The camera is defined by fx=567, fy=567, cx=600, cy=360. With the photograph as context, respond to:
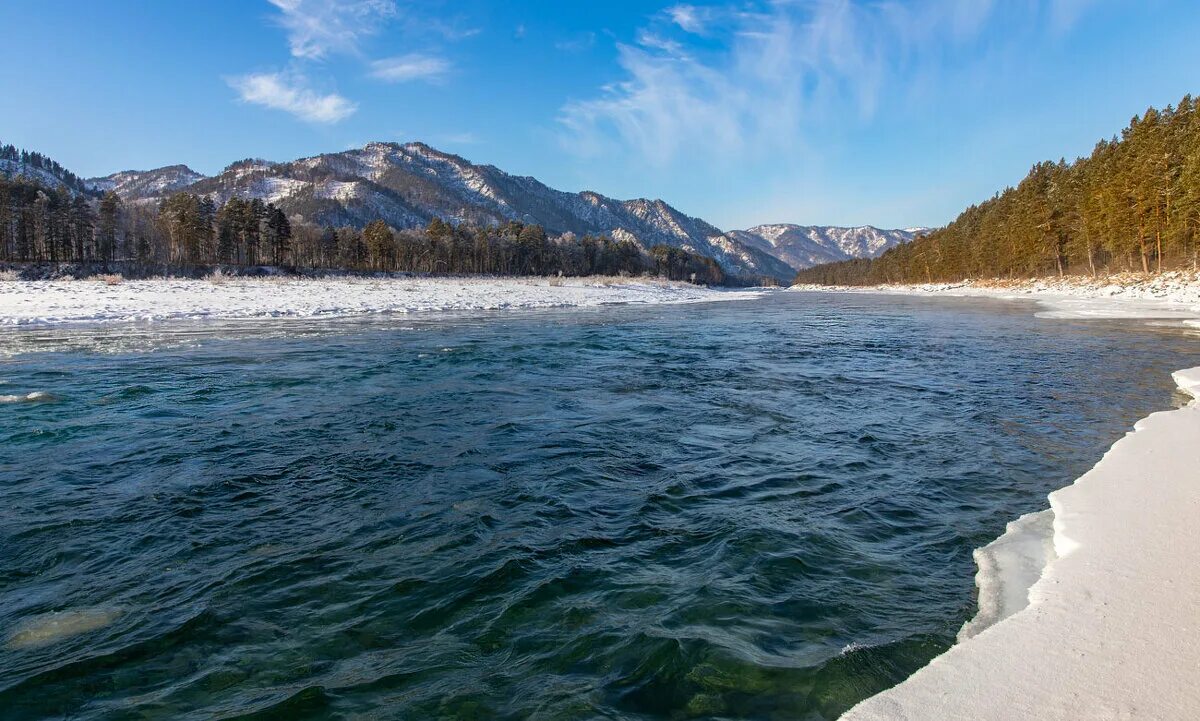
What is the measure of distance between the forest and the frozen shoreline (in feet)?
248

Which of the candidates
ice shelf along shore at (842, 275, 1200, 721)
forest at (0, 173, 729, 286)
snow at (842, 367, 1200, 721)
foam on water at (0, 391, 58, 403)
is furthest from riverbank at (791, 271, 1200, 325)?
forest at (0, 173, 729, 286)

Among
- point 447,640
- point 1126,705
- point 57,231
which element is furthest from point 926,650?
point 57,231

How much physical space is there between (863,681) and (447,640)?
2.29 metres

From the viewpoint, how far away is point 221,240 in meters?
81.6

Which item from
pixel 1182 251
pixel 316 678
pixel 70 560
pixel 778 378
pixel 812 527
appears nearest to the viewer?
pixel 316 678

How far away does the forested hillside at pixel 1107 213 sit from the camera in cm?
4556

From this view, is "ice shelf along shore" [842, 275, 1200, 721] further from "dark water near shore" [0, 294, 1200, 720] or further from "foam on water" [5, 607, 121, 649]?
"foam on water" [5, 607, 121, 649]

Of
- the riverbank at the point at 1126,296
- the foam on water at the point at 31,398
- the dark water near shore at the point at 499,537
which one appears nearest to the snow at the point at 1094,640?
the dark water near shore at the point at 499,537

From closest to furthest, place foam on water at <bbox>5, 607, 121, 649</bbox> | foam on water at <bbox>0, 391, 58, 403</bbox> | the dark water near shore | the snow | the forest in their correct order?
the snow < the dark water near shore < foam on water at <bbox>5, 607, 121, 649</bbox> < foam on water at <bbox>0, 391, 58, 403</bbox> < the forest

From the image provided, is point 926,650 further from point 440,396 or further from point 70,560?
point 440,396

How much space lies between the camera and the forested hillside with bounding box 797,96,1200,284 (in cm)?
4556

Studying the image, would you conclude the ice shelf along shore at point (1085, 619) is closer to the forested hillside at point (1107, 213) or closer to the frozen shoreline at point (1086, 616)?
the frozen shoreline at point (1086, 616)

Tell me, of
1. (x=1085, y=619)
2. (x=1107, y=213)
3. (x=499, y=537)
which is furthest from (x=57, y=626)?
(x=1107, y=213)

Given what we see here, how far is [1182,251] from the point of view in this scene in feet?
166
